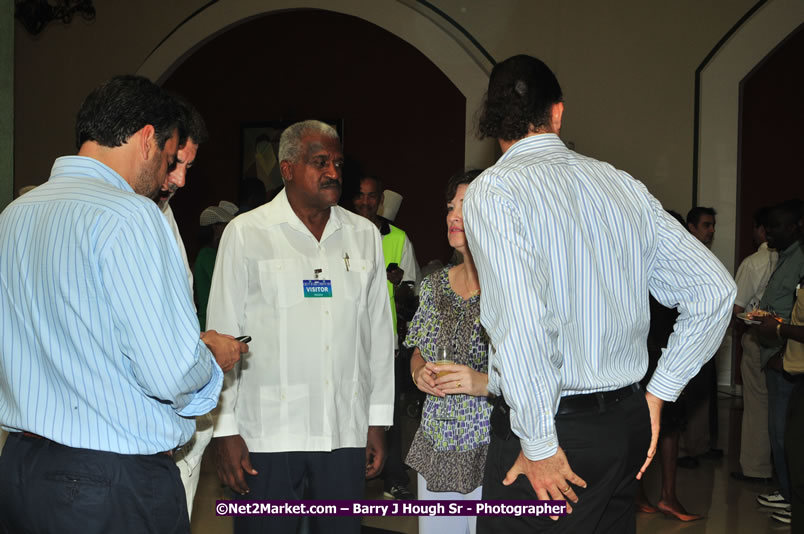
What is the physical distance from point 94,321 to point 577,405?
3.32 feet

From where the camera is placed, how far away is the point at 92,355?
5.30 ft

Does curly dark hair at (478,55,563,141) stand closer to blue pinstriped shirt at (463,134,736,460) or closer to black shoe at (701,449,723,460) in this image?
blue pinstriped shirt at (463,134,736,460)

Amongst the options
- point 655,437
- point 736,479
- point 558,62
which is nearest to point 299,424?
point 655,437

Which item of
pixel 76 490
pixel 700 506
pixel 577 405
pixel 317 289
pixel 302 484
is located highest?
pixel 317 289

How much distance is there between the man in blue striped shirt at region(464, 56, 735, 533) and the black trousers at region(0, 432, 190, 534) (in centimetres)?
74

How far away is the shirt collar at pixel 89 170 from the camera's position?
5.60 ft

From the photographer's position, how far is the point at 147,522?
166 cm

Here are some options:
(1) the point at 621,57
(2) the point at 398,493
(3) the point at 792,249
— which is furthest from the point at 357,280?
(1) the point at 621,57

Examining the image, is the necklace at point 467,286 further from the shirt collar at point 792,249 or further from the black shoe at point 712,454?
the black shoe at point 712,454

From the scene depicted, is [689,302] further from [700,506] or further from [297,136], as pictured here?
[700,506]

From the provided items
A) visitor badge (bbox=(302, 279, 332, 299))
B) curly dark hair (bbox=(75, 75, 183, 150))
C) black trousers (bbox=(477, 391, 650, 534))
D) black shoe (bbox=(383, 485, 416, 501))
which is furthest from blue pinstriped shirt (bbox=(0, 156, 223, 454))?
black shoe (bbox=(383, 485, 416, 501))

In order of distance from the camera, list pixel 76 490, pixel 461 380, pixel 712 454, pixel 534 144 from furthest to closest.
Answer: pixel 712 454
pixel 461 380
pixel 534 144
pixel 76 490

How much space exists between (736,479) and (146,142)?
470 centimetres

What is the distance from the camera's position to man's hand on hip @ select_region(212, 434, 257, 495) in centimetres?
261
